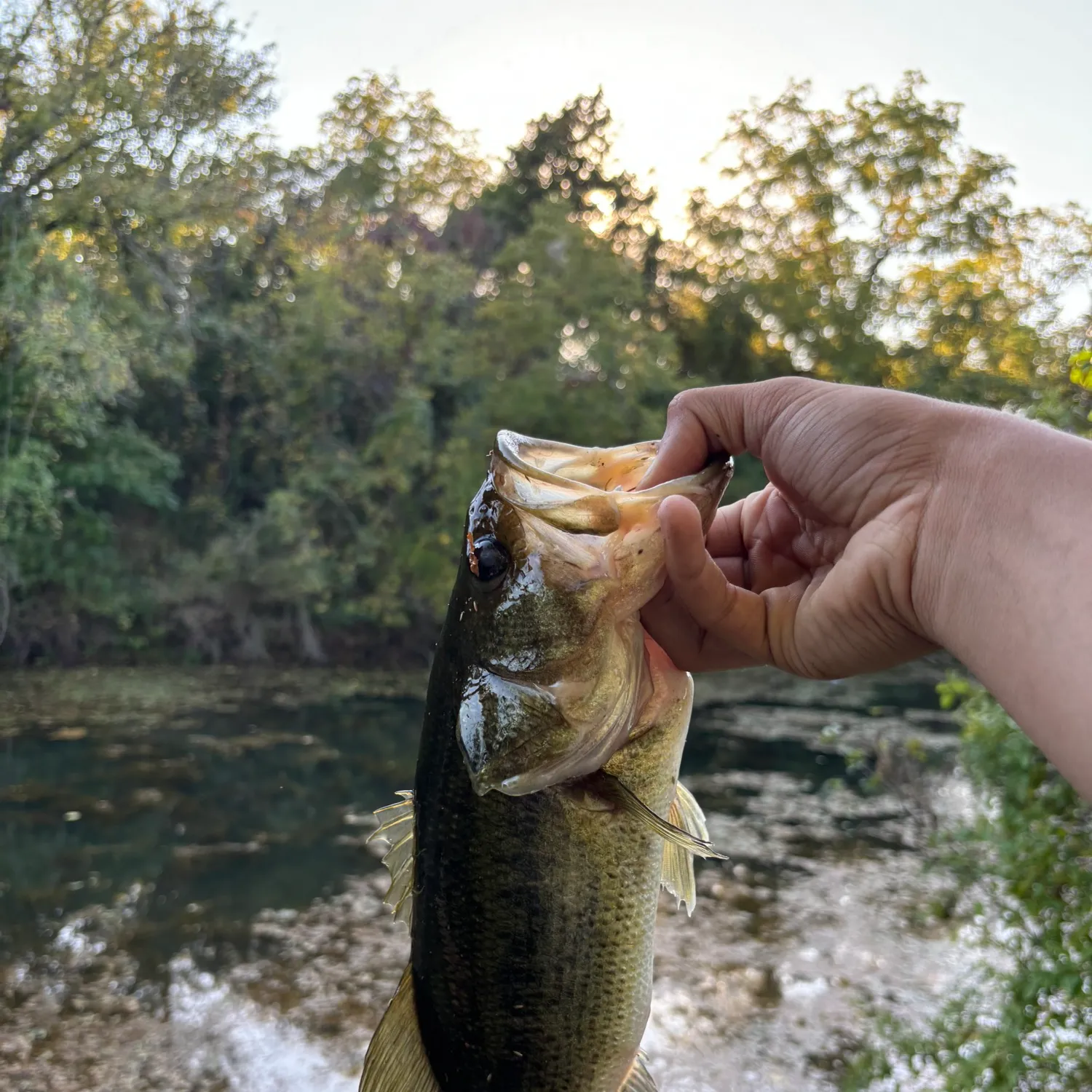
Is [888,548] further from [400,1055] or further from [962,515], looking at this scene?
[400,1055]

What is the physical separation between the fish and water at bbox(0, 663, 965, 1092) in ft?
11.0

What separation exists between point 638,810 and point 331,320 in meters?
14.1

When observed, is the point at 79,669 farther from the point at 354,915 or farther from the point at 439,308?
the point at 354,915

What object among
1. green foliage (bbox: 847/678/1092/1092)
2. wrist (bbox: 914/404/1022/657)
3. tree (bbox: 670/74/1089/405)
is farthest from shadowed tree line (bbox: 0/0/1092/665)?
wrist (bbox: 914/404/1022/657)

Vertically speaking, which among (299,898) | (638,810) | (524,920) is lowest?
(299,898)

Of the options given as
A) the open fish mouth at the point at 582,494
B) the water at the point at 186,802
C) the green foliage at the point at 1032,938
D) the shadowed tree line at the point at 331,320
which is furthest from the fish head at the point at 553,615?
the shadowed tree line at the point at 331,320

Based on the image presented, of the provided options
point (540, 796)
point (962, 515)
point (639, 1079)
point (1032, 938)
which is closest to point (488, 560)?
point (540, 796)

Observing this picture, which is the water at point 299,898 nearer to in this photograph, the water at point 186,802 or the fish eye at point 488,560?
the water at point 186,802

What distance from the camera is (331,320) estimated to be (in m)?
14.5

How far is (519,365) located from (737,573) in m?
12.5

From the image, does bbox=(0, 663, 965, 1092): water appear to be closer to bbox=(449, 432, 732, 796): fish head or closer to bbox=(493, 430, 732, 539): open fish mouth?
bbox=(449, 432, 732, 796): fish head

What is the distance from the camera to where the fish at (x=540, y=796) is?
4.37ft

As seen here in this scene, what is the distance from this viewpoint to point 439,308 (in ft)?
49.0

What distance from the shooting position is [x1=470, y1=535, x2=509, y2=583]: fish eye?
1356 millimetres
